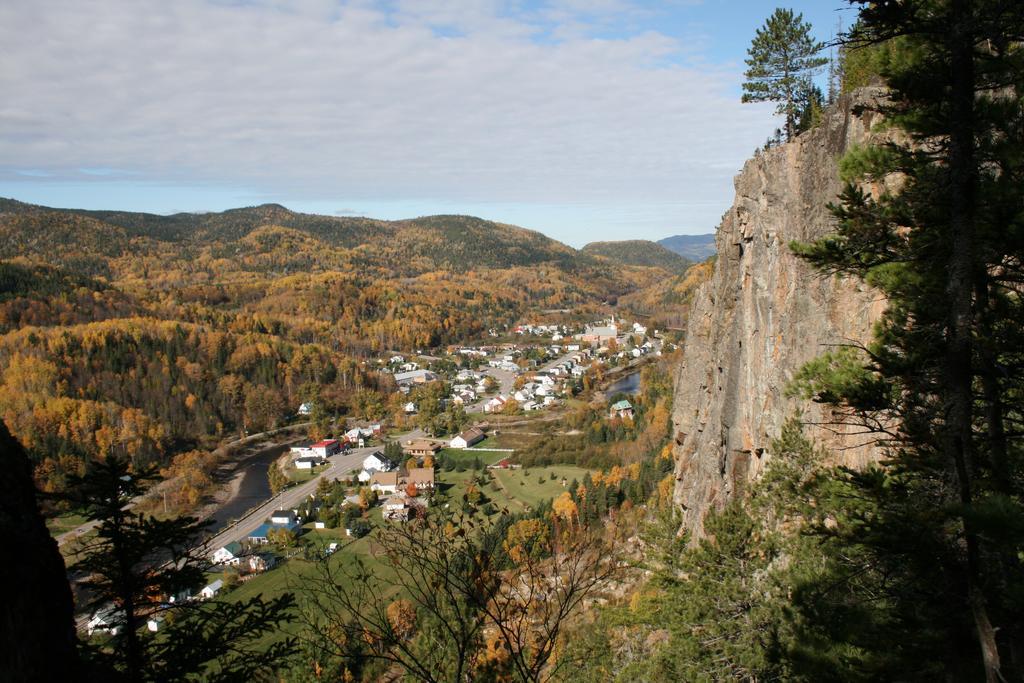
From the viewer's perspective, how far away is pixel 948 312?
411 centimetres

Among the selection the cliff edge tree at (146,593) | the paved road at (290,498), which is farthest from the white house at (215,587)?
the cliff edge tree at (146,593)

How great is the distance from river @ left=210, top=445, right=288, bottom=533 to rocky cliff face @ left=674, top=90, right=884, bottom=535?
2419 cm

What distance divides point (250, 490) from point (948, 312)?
144 ft

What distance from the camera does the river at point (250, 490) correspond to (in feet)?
118

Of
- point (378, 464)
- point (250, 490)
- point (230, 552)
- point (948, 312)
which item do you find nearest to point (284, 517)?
point (230, 552)

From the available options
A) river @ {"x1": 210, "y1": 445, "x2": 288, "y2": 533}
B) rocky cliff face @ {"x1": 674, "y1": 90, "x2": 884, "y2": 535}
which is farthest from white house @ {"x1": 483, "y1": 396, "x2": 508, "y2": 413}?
rocky cliff face @ {"x1": 674, "y1": 90, "x2": 884, "y2": 535}

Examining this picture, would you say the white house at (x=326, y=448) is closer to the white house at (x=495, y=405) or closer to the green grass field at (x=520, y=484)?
the green grass field at (x=520, y=484)

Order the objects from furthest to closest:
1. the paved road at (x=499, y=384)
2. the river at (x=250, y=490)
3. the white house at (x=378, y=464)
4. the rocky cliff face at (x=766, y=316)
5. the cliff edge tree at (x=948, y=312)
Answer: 1. the paved road at (x=499, y=384)
2. the white house at (x=378, y=464)
3. the river at (x=250, y=490)
4. the rocky cliff face at (x=766, y=316)
5. the cliff edge tree at (x=948, y=312)

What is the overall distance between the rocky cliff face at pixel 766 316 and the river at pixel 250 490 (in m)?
24.2

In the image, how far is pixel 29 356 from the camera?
63.7m

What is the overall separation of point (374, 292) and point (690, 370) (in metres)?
113

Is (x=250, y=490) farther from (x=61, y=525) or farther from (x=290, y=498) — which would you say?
(x=61, y=525)

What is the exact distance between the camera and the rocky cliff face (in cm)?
1098

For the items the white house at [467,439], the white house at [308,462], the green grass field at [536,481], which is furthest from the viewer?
the white house at [467,439]
